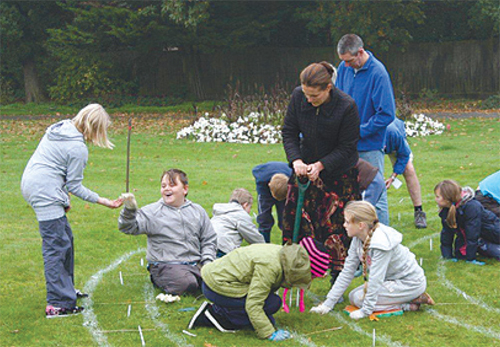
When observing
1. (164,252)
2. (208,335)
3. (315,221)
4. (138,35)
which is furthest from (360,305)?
(138,35)

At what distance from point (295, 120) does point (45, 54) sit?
3176 centimetres

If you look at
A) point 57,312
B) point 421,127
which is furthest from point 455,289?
point 421,127

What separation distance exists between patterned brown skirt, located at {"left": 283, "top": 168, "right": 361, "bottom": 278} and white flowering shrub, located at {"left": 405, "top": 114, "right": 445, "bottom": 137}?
1335cm

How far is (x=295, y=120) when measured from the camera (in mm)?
5812

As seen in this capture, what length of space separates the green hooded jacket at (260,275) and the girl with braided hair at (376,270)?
0.67m

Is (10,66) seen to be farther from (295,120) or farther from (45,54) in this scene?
(295,120)

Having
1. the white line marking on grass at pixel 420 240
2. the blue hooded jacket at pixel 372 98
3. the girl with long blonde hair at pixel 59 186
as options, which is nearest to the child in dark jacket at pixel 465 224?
the white line marking on grass at pixel 420 240

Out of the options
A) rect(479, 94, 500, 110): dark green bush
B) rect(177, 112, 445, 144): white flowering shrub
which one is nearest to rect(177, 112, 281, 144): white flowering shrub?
rect(177, 112, 445, 144): white flowering shrub

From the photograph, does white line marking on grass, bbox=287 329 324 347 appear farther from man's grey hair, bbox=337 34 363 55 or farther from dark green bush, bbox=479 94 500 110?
dark green bush, bbox=479 94 500 110

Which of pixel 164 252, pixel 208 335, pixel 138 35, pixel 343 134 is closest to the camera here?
pixel 208 335

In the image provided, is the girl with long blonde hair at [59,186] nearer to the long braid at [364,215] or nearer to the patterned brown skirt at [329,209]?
the patterned brown skirt at [329,209]

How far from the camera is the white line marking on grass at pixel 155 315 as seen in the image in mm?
5082

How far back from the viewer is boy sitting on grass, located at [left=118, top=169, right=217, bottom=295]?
6.22 m

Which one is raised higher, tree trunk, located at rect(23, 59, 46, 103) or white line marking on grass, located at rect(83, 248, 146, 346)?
tree trunk, located at rect(23, 59, 46, 103)
